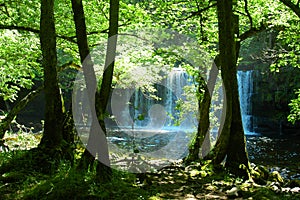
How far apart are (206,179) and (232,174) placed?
2.15 ft

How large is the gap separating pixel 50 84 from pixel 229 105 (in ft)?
12.5

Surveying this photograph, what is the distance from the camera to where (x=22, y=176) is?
554cm

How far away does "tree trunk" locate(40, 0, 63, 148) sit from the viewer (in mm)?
6285

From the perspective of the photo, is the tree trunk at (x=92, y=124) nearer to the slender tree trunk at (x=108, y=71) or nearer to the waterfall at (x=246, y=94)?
the slender tree trunk at (x=108, y=71)

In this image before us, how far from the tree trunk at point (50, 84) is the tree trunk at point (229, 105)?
3559 millimetres

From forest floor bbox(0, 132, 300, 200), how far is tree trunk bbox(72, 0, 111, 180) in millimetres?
237

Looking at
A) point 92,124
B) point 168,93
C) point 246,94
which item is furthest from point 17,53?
point 246,94

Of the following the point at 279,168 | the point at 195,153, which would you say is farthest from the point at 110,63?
the point at 279,168

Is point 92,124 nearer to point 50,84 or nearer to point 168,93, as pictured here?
point 50,84

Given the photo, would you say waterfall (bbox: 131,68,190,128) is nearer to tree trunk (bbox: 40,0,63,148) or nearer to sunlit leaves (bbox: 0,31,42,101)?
sunlit leaves (bbox: 0,31,42,101)

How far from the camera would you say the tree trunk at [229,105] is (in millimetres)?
7524

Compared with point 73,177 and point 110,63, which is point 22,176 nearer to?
point 73,177

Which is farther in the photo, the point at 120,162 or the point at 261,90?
the point at 261,90

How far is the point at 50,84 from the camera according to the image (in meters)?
6.43
